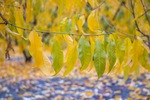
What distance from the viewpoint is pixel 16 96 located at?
2682 mm

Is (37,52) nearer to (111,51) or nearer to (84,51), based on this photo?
(84,51)

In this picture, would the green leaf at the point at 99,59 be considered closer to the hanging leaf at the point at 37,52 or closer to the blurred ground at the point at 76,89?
the hanging leaf at the point at 37,52

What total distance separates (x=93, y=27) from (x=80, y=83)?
101 inches

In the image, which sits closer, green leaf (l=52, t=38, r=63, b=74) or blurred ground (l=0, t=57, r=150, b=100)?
green leaf (l=52, t=38, r=63, b=74)

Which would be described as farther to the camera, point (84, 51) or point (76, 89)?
point (76, 89)

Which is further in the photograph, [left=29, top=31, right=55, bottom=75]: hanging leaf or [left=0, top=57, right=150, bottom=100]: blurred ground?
[left=0, top=57, right=150, bottom=100]: blurred ground

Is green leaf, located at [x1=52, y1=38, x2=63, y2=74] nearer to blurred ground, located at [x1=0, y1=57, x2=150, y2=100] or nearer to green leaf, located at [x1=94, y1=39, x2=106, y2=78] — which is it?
green leaf, located at [x1=94, y1=39, x2=106, y2=78]

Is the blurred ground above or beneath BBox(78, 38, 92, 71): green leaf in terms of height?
beneath

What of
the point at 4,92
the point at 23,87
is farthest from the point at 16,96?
the point at 23,87

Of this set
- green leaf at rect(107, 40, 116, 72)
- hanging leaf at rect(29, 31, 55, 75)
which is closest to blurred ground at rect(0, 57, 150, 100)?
green leaf at rect(107, 40, 116, 72)

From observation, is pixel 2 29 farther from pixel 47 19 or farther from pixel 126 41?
pixel 47 19

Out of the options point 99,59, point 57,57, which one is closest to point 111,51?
point 99,59

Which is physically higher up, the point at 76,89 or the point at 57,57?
the point at 57,57

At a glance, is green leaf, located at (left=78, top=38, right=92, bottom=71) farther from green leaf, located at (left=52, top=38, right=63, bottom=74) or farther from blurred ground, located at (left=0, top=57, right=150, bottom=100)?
blurred ground, located at (left=0, top=57, right=150, bottom=100)
